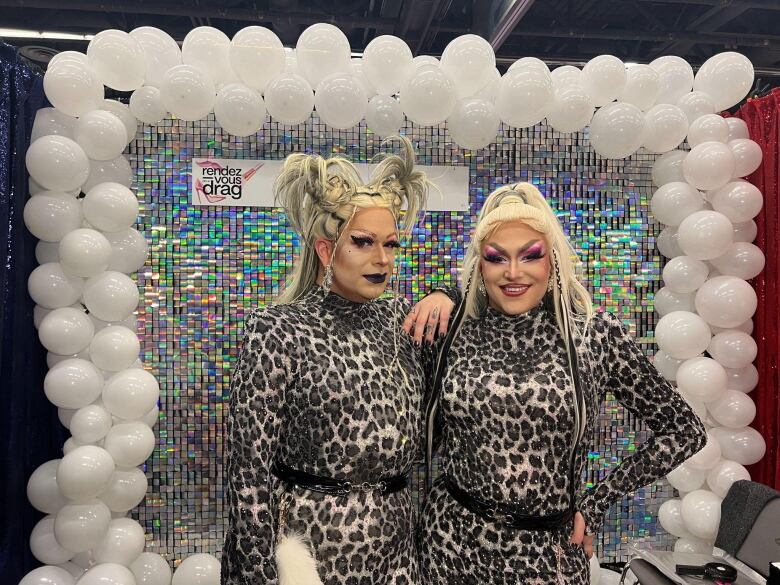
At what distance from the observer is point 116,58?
2514 millimetres

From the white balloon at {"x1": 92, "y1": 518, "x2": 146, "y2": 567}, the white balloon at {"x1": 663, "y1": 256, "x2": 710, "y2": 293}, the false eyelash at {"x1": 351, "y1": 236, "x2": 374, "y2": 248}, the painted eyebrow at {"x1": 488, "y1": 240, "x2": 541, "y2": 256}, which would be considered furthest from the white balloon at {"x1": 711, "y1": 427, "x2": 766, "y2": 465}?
the white balloon at {"x1": 92, "y1": 518, "x2": 146, "y2": 567}

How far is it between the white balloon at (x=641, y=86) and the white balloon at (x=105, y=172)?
2164 mm

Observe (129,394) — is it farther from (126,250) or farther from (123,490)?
(126,250)

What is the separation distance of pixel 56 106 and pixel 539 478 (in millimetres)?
2232

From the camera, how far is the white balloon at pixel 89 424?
8.38 feet

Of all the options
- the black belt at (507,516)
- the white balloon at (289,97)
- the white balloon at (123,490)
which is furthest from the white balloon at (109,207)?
the black belt at (507,516)

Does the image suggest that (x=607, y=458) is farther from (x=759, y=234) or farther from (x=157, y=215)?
(x=157, y=215)

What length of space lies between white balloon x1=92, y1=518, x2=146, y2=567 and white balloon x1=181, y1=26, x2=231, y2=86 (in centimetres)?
186

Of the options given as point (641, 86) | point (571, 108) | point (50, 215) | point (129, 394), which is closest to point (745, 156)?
point (641, 86)

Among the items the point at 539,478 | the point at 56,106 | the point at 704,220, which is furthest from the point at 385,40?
the point at 539,478

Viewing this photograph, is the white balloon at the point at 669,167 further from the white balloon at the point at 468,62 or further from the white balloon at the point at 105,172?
the white balloon at the point at 105,172

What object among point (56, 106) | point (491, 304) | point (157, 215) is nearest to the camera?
point (491, 304)

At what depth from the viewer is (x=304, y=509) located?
1.61 meters

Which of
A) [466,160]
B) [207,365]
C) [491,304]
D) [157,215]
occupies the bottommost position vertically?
[207,365]
